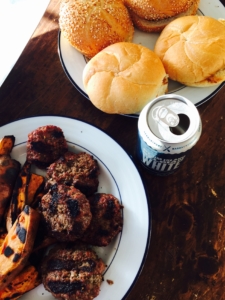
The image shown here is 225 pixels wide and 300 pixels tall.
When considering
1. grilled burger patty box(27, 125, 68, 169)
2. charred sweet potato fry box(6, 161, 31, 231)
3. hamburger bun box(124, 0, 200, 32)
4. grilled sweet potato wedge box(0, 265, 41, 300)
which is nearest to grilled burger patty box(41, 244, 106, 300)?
grilled sweet potato wedge box(0, 265, 41, 300)

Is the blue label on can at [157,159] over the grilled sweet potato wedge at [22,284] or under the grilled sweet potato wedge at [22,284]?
over

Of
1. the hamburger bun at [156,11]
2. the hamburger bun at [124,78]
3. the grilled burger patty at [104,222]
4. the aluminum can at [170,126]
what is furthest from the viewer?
the hamburger bun at [156,11]

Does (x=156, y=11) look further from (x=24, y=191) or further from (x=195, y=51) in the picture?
(x=24, y=191)

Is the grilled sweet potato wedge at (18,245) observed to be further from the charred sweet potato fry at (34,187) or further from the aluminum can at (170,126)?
the aluminum can at (170,126)

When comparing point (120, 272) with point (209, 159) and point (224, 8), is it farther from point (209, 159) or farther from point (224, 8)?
point (224, 8)

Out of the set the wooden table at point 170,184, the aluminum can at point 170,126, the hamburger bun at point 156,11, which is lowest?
the wooden table at point 170,184

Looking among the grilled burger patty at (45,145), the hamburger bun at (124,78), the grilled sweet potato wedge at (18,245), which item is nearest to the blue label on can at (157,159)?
the hamburger bun at (124,78)
